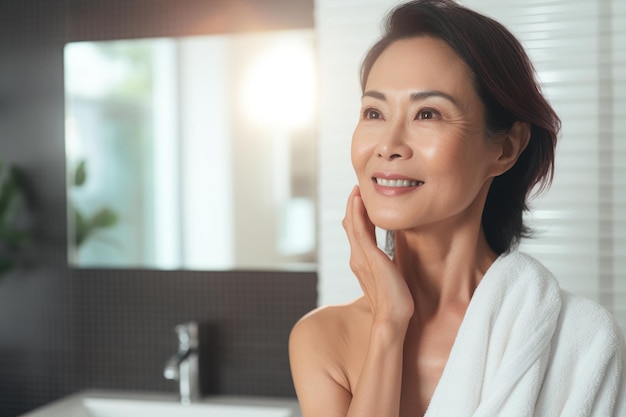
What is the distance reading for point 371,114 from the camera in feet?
3.51

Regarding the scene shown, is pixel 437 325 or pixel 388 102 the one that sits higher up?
pixel 388 102

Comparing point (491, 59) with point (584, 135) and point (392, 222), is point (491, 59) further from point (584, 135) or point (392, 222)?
point (584, 135)

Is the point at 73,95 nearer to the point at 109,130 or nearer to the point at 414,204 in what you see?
the point at 109,130

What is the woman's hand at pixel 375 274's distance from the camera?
1043mm

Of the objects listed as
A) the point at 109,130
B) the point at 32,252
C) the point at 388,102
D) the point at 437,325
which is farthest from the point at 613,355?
the point at 32,252

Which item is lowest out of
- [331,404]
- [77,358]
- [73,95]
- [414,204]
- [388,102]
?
[77,358]

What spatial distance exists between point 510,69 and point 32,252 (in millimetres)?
1964

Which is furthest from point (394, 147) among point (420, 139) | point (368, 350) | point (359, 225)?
point (368, 350)

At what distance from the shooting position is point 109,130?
8.14 feet

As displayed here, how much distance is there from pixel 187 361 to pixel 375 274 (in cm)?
133

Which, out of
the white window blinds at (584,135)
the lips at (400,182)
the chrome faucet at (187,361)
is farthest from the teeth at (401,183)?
the chrome faucet at (187,361)

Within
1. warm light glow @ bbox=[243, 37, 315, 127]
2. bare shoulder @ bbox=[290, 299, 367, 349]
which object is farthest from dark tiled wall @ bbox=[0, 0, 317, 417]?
bare shoulder @ bbox=[290, 299, 367, 349]

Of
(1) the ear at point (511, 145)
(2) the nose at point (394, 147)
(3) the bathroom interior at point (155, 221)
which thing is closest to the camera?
(2) the nose at point (394, 147)

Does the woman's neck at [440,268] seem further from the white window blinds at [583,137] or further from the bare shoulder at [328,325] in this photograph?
the white window blinds at [583,137]
